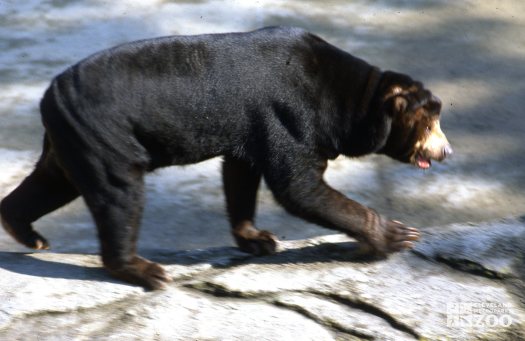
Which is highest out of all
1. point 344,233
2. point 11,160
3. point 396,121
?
point 396,121

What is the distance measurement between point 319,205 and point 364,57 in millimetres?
3269

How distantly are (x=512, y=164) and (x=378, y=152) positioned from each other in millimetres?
1804

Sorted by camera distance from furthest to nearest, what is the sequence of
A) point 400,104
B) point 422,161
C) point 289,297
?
1. point 422,161
2. point 400,104
3. point 289,297

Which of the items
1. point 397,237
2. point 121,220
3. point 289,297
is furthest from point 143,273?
point 397,237

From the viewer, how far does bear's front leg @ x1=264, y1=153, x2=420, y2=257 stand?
160 inches

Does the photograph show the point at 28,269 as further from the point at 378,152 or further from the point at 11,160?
the point at 11,160

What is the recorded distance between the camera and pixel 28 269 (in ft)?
A: 12.9

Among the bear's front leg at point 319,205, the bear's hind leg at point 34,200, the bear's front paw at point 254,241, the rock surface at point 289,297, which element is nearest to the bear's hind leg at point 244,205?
the bear's front paw at point 254,241

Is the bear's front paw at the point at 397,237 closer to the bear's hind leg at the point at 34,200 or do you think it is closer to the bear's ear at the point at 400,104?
the bear's ear at the point at 400,104

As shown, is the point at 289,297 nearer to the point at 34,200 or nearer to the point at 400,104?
the point at 400,104

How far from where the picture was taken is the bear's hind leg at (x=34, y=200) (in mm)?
4206

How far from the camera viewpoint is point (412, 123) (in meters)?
4.45

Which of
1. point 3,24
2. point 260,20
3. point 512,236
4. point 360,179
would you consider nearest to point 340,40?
point 260,20

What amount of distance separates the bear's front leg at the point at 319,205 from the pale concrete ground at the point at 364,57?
0.87 metres
